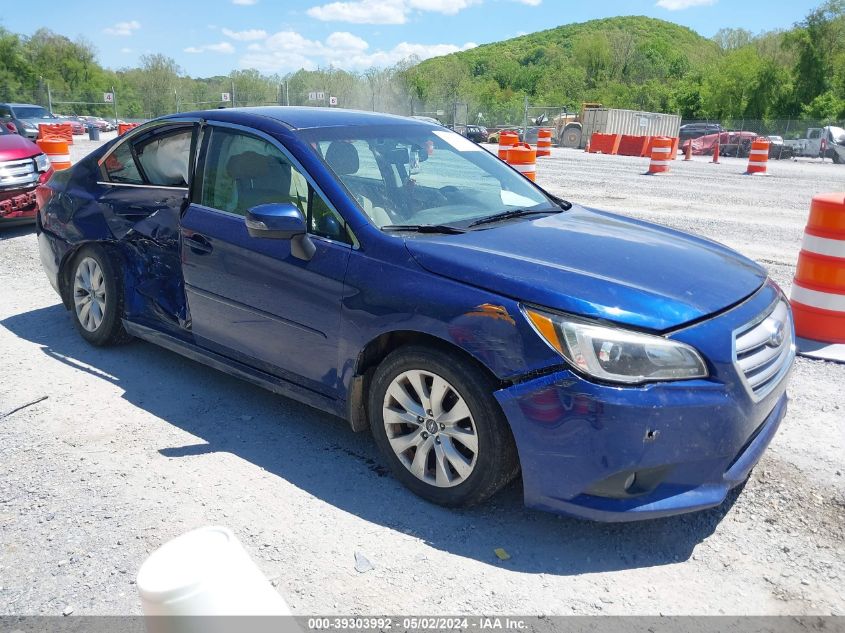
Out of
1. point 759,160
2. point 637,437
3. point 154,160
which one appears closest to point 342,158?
point 154,160

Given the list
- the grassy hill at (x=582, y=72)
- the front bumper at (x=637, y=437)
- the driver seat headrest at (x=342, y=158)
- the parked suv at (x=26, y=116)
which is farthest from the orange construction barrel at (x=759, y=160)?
the grassy hill at (x=582, y=72)

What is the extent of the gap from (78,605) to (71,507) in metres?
0.73

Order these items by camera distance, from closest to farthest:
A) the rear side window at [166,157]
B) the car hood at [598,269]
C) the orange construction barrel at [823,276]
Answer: the car hood at [598,269] → the rear side window at [166,157] → the orange construction barrel at [823,276]

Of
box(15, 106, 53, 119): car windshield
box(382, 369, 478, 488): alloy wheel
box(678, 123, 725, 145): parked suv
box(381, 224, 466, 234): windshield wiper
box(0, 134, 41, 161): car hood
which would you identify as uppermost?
box(678, 123, 725, 145): parked suv

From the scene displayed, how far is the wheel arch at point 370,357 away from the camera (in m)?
3.08

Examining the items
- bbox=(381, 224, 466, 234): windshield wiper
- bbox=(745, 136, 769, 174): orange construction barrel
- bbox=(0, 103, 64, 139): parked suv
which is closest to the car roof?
bbox=(381, 224, 466, 234): windshield wiper

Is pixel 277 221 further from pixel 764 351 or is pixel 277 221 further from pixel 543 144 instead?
pixel 543 144

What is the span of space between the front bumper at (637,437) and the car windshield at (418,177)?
1281 millimetres

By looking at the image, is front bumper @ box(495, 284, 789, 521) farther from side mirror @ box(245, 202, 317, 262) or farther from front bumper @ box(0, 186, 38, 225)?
front bumper @ box(0, 186, 38, 225)

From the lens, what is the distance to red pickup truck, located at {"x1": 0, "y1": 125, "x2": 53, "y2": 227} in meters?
8.95

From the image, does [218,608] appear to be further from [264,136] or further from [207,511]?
[264,136]

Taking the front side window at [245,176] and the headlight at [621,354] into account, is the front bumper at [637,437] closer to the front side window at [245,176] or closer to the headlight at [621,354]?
the headlight at [621,354]

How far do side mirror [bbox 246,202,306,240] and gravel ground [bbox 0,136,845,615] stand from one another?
1.17 m

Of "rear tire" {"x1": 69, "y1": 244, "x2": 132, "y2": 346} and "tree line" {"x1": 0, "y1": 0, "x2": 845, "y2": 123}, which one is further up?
"tree line" {"x1": 0, "y1": 0, "x2": 845, "y2": 123}
